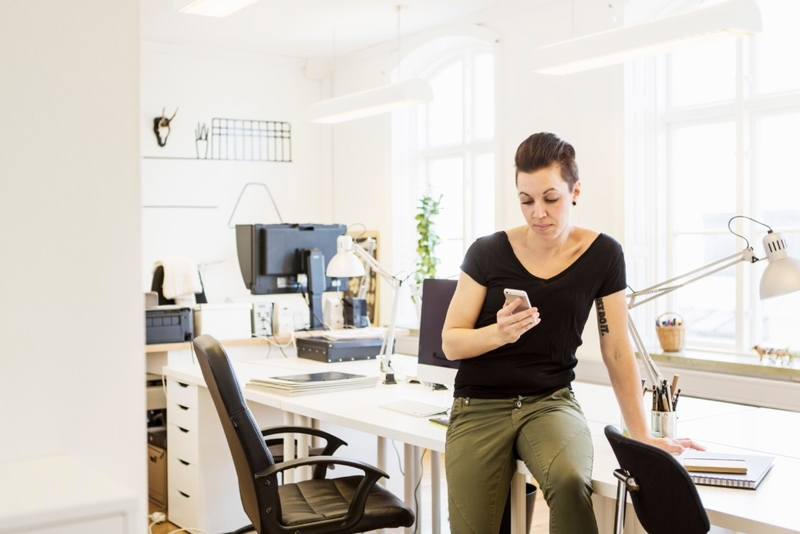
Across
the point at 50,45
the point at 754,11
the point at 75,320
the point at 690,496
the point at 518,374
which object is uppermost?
the point at 754,11

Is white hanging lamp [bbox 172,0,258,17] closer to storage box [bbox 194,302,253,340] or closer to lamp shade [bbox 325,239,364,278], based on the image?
lamp shade [bbox 325,239,364,278]

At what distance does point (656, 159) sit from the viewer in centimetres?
473

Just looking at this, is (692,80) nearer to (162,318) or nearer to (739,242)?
(739,242)

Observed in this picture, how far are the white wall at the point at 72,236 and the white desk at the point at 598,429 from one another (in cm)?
124

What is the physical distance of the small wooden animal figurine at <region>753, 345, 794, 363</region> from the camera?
396 centimetres

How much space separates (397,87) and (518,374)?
8.45ft

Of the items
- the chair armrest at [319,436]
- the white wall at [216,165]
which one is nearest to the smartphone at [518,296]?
the chair armrest at [319,436]

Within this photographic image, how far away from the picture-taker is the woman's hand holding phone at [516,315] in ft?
6.24

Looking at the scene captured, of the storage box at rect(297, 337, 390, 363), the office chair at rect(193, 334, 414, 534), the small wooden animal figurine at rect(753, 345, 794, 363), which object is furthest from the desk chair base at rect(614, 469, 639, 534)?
the small wooden animal figurine at rect(753, 345, 794, 363)

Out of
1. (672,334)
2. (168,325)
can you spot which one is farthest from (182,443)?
(672,334)

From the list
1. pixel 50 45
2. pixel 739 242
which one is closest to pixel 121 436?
pixel 50 45

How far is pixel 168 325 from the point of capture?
4246mm

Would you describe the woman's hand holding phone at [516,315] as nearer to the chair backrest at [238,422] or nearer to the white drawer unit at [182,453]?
the chair backrest at [238,422]

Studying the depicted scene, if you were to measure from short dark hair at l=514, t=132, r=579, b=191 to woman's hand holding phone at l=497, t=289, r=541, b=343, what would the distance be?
1.12ft
